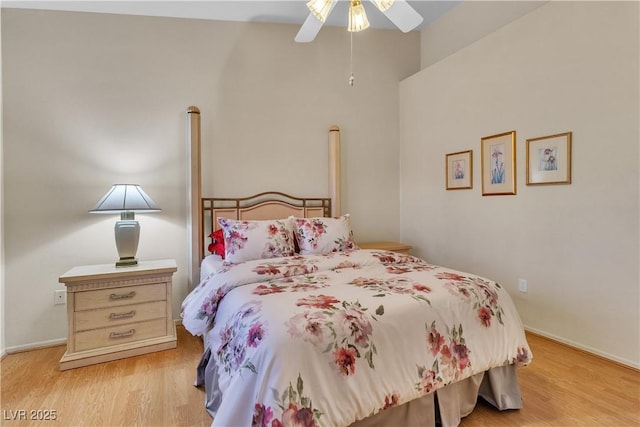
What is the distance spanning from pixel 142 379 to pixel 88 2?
3005mm

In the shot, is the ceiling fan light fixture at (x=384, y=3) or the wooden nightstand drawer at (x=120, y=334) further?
A: the wooden nightstand drawer at (x=120, y=334)

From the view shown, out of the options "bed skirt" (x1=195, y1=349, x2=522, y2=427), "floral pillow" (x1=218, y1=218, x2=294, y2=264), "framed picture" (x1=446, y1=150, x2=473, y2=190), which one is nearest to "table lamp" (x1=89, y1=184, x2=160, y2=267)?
"floral pillow" (x1=218, y1=218, x2=294, y2=264)

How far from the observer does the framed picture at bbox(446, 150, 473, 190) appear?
321cm

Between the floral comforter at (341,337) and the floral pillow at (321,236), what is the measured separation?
67cm

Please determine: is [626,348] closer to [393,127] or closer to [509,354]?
[509,354]

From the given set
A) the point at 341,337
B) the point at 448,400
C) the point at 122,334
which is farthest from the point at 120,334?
the point at 448,400

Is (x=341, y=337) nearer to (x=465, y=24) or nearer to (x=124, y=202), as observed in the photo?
(x=124, y=202)

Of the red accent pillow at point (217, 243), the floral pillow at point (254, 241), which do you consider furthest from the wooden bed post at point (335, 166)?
the red accent pillow at point (217, 243)

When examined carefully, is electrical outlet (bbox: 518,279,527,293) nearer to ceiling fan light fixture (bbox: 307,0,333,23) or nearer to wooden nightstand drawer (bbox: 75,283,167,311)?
ceiling fan light fixture (bbox: 307,0,333,23)

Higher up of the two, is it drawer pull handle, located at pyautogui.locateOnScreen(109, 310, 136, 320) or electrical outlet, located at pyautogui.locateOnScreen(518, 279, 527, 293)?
electrical outlet, located at pyautogui.locateOnScreen(518, 279, 527, 293)

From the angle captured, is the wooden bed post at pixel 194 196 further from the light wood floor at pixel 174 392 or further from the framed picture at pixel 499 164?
the framed picture at pixel 499 164

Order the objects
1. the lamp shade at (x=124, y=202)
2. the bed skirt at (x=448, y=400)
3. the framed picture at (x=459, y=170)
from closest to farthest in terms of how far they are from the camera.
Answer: the bed skirt at (x=448, y=400)
the lamp shade at (x=124, y=202)
the framed picture at (x=459, y=170)

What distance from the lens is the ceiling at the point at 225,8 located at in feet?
8.98

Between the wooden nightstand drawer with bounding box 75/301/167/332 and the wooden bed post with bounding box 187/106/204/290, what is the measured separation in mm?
439
